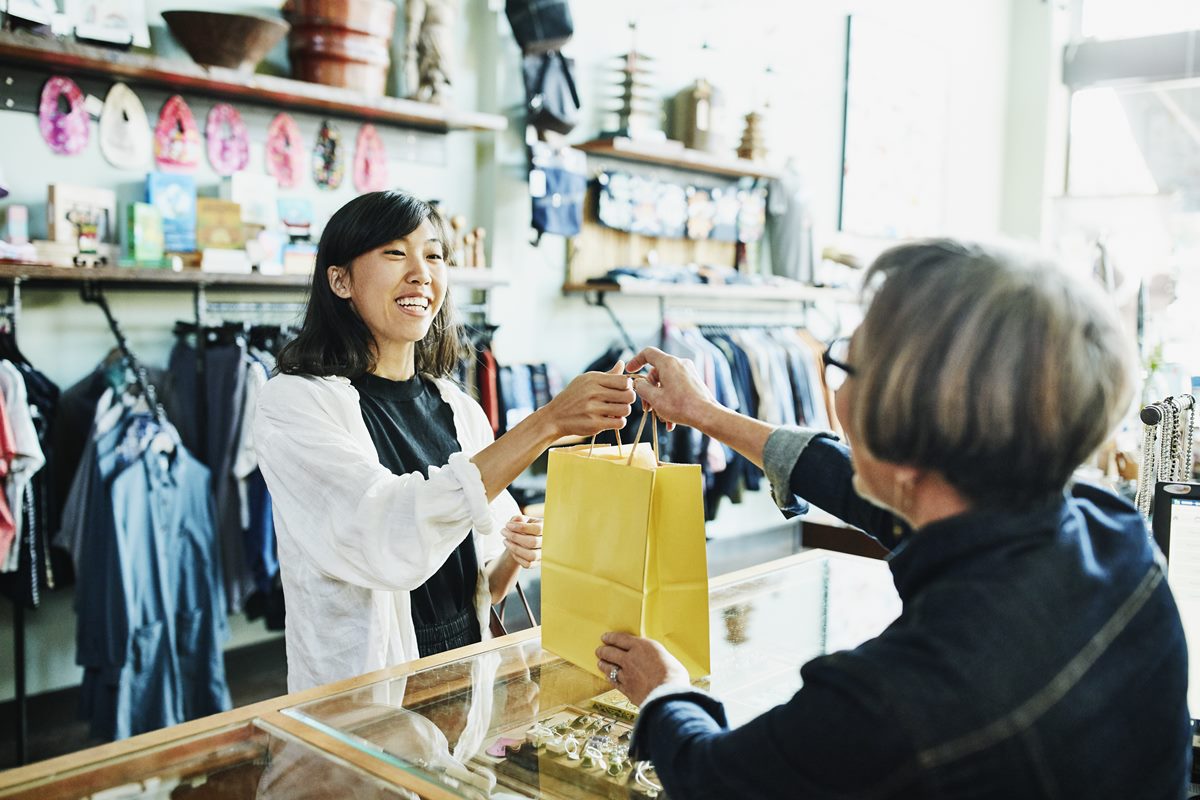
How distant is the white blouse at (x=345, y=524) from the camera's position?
1.62 m

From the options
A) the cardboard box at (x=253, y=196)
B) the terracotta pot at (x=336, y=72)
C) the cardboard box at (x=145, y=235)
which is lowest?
the cardboard box at (x=145, y=235)

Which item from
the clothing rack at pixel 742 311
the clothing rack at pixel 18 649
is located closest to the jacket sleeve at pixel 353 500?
the clothing rack at pixel 18 649

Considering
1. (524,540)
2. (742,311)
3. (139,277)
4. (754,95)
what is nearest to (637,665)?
(524,540)

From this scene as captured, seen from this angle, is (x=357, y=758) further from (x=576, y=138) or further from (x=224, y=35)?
(x=576, y=138)

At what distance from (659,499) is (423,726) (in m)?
0.42

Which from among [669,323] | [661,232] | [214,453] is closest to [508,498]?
[214,453]

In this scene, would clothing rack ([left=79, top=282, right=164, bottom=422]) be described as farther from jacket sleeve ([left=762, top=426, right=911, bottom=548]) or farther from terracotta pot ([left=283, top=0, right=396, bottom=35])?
jacket sleeve ([left=762, top=426, right=911, bottom=548])

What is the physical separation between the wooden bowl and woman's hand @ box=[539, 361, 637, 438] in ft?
8.67

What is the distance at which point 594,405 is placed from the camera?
159cm

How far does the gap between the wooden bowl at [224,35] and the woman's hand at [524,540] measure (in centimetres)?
253

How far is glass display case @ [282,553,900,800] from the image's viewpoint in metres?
1.25

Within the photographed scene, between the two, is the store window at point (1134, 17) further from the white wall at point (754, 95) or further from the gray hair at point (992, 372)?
the gray hair at point (992, 372)

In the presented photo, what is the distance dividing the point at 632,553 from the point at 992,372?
615 mm

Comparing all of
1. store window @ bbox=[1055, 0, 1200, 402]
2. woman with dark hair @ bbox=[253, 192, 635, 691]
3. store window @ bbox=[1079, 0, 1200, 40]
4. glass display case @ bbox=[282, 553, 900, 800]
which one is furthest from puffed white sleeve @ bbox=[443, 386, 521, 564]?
store window @ bbox=[1079, 0, 1200, 40]
